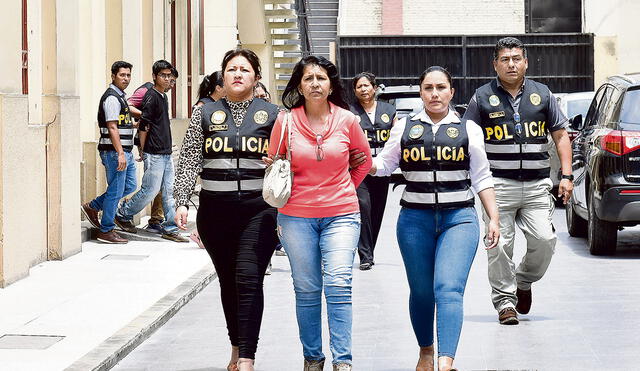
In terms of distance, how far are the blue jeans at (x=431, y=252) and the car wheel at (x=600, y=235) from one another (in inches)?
256

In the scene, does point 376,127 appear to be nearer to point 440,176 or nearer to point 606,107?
point 606,107

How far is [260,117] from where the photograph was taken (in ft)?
25.9

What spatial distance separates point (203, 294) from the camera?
39.2 ft

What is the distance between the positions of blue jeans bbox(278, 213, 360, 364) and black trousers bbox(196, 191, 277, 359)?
0.61 feet

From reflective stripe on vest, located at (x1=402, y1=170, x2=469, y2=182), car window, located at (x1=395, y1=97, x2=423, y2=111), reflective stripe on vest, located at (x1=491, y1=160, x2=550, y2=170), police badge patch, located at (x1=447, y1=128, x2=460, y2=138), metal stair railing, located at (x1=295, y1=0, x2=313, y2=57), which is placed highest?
metal stair railing, located at (x1=295, y1=0, x2=313, y2=57)

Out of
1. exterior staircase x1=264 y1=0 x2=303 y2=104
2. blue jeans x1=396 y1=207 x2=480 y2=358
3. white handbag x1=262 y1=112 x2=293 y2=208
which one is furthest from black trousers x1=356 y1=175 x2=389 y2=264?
exterior staircase x1=264 y1=0 x2=303 y2=104

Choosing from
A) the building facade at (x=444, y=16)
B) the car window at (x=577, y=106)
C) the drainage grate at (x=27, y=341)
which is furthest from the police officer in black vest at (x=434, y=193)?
the building facade at (x=444, y=16)

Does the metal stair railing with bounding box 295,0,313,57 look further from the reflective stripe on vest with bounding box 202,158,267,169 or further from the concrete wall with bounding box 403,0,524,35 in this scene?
the reflective stripe on vest with bounding box 202,158,267,169

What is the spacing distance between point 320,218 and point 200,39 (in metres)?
19.0

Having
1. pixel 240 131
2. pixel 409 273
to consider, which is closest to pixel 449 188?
pixel 409 273

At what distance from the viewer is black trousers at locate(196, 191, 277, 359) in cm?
779

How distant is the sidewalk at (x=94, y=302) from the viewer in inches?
343

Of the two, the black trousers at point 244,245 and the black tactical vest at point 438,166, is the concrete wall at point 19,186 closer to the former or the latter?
the black trousers at point 244,245

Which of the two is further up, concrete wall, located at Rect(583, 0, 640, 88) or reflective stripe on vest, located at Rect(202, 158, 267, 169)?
concrete wall, located at Rect(583, 0, 640, 88)
